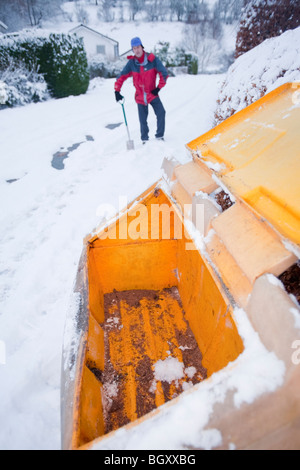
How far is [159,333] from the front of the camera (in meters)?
1.93

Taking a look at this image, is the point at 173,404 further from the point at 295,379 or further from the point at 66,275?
the point at 66,275

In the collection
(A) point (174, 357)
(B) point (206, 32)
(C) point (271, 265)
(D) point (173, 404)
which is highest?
(B) point (206, 32)

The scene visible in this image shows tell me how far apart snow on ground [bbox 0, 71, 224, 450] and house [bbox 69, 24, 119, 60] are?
1046 inches

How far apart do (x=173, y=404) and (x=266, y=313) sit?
45 centimetres

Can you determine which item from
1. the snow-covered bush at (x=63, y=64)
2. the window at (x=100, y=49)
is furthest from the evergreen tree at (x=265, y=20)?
the window at (x=100, y=49)

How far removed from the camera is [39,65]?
8891 millimetres

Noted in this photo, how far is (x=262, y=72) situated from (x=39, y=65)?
28.3 ft

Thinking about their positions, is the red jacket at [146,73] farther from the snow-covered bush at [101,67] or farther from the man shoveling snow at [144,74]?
the snow-covered bush at [101,67]

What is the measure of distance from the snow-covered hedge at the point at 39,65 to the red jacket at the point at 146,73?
19.1 feet

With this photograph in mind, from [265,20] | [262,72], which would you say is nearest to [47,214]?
[262,72]

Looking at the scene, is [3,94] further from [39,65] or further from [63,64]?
[63,64]

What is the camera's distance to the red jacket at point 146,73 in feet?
13.6

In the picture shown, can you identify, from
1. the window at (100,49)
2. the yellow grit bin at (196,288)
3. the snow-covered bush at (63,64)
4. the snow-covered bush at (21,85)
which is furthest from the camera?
the window at (100,49)

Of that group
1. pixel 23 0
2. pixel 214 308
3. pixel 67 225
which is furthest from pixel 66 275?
pixel 23 0
